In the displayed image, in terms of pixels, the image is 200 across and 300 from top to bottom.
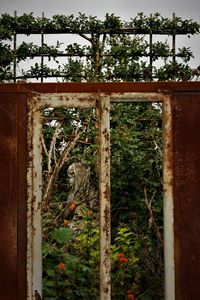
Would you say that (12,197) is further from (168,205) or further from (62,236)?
(62,236)

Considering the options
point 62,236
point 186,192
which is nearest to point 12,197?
point 186,192

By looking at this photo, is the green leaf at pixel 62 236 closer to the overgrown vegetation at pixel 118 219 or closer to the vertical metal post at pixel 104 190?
the overgrown vegetation at pixel 118 219

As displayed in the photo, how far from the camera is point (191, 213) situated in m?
2.35

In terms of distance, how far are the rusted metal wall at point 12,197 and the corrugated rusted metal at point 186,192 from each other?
2.43 feet

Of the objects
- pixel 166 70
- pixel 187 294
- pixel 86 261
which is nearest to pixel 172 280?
pixel 187 294

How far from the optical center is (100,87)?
2352 mm

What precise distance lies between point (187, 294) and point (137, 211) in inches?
113

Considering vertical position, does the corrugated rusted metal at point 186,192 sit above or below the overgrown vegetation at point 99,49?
below

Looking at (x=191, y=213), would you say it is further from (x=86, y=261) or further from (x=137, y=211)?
(x=137, y=211)

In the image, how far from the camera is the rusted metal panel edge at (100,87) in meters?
2.35

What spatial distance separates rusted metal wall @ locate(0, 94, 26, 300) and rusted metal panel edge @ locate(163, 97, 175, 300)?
685 mm

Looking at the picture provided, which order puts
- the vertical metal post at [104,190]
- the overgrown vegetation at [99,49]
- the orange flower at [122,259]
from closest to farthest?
the vertical metal post at [104,190], the orange flower at [122,259], the overgrown vegetation at [99,49]

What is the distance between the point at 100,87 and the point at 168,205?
0.66 m

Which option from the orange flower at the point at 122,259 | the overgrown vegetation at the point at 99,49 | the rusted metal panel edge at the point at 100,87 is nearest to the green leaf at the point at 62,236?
the orange flower at the point at 122,259
